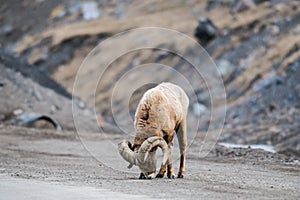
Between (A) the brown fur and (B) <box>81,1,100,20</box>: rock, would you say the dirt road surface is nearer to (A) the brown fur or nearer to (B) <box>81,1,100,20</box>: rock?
(A) the brown fur

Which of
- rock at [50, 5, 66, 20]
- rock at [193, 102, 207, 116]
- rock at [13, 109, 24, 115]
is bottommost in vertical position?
rock at [13, 109, 24, 115]

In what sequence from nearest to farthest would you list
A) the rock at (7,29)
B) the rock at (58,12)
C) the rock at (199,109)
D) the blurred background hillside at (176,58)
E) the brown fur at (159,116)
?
the brown fur at (159,116)
the blurred background hillside at (176,58)
the rock at (199,109)
the rock at (58,12)
the rock at (7,29)

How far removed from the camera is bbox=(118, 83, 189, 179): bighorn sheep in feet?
45.2

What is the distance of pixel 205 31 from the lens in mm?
53625

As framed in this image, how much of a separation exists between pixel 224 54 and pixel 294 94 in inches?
520

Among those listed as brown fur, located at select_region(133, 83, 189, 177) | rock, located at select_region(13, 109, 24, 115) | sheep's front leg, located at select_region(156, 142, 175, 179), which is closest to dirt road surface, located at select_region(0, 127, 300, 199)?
sheep's front leg, located at select_region(156, 142, 175, 179)

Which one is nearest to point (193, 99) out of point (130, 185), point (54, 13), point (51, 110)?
point (51, 110)

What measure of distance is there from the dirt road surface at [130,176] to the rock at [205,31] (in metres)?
28.3

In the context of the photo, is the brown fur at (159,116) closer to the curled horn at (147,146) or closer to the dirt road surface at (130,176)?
the curled horn at (147,146)

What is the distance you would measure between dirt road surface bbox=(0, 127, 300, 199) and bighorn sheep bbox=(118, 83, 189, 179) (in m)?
0.37

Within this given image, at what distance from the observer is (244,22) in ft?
173

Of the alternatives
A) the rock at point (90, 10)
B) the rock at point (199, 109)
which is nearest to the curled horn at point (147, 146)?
the rock at point (199, 109)

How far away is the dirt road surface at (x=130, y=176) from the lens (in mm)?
11859

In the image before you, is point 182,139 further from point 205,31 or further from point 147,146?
point 205,31
